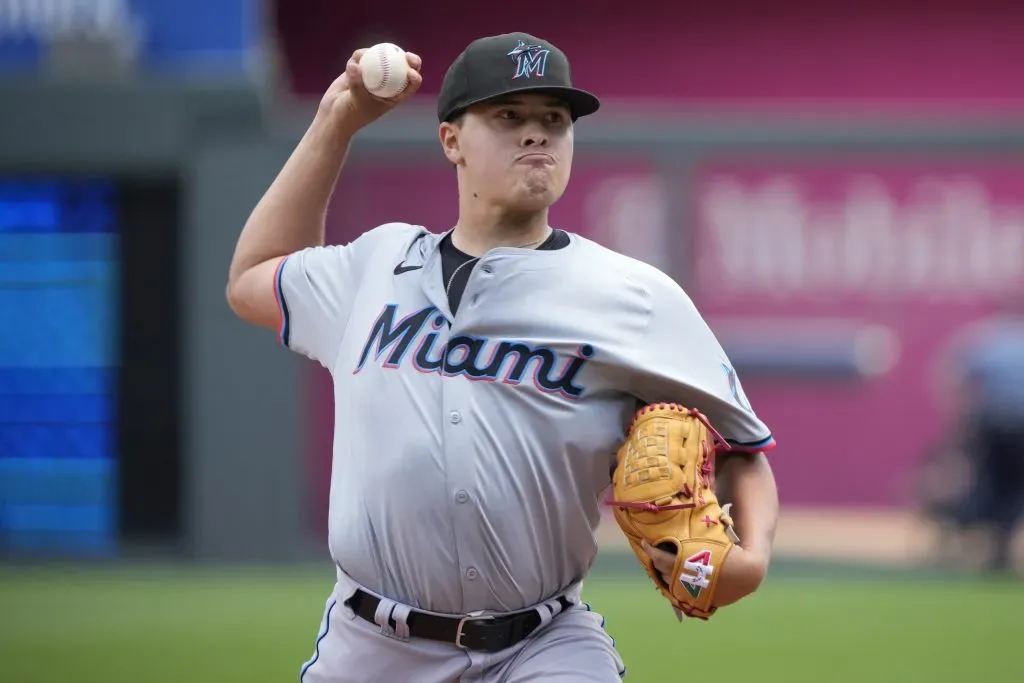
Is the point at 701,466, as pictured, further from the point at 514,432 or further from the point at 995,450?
the point at 995,450

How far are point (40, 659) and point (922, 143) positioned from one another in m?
6.11

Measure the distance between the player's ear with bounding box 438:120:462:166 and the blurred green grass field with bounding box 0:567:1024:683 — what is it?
3.20 metres

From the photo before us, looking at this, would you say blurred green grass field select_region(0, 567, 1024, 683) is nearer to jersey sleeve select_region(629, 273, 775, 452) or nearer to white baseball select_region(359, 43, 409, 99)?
jersey sleeve select_region(629, 273, 775, 452)

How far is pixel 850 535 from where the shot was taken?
1050cm

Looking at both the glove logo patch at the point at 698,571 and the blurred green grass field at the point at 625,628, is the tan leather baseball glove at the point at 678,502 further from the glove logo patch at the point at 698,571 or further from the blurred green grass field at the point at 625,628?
the blurred green grass field at the point at 625,628

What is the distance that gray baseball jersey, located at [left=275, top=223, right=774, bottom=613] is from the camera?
271 cm

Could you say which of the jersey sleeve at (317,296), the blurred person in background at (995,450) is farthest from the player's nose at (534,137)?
the blurred person in background at (995,450)

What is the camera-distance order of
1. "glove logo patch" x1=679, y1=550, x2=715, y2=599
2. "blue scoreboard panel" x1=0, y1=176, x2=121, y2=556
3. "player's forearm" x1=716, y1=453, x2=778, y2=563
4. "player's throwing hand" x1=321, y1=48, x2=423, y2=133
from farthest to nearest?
"blue scoreboard panel" x1=0, y1=176, x2=121, y2=556
"player's throwing hand" x1=321, y1=48, x2=423, y2=133
"player's forearm" x1=716, y1=453, x2=778, y2=563
"glove logo patch" x1=679, y1=550, x2=715, y2=599

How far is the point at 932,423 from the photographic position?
12.3m

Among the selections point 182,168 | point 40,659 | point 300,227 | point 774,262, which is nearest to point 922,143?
point 774,262

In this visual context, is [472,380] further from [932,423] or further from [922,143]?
[932,423]

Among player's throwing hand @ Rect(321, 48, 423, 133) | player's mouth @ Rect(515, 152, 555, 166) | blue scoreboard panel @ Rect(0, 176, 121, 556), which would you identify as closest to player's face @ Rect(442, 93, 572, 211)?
player's mouth @ Rect(515, 152, 555, 166)

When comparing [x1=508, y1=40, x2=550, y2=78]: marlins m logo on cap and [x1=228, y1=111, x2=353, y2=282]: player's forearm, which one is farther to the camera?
[x1=228, y1=111, x2=353, y2=282]: player's forearm

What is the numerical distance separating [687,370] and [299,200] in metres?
0.92
